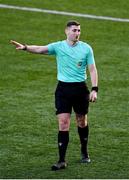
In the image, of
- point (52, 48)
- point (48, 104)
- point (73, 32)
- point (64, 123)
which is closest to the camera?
point (73, 32)

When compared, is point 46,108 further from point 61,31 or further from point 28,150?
point 61,31

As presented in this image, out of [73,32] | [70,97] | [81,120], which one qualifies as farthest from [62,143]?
[73,32]

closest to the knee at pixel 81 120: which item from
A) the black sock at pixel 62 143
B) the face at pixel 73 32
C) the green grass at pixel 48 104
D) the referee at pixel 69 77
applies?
the referee at pixel 69 77

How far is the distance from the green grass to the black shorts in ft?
2.85

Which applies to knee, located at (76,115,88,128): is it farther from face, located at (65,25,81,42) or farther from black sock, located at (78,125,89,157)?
face, located at (65,25,81,42)

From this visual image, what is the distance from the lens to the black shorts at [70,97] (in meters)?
9.66

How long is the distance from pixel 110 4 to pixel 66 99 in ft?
54.0

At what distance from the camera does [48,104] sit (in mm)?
13836

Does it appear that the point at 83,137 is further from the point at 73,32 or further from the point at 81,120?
the point at 73,32

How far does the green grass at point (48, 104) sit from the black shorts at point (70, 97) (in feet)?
2.85

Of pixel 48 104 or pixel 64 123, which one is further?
pixel 48 104

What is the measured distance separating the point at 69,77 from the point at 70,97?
0.29 metres

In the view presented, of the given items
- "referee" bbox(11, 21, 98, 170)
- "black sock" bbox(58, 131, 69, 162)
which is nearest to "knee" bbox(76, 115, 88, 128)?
"referee" bbox(11, 21, 98, 170)

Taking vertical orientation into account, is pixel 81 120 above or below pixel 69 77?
below
